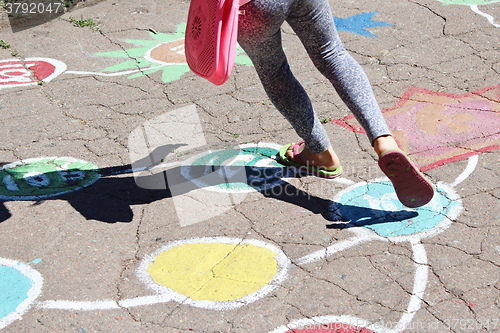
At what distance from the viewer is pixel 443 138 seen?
120 inches

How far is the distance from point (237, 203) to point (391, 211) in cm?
79

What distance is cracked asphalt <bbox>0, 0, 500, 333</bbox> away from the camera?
200cm

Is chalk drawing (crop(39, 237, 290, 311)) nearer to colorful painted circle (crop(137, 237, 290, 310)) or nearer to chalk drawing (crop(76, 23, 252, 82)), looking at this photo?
colorful painted circle (crop(137, 237, 290, 310))

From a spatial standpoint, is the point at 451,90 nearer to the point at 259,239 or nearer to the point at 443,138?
the point at 443,138

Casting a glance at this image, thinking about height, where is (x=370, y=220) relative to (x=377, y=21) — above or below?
below

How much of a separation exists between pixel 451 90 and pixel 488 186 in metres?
1.13

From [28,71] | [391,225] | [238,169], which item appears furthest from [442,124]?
[28,71]

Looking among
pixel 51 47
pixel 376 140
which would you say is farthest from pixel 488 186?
pixel 51 47

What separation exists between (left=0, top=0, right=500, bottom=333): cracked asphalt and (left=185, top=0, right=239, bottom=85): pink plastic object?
2.63 ft

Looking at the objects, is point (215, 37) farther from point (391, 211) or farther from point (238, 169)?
point (391, 211)

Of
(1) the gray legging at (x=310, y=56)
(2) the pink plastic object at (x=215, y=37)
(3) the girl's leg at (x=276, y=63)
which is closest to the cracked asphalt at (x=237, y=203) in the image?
(3) the girl's leg at (x=276, y=63)

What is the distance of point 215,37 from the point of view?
2014 mm

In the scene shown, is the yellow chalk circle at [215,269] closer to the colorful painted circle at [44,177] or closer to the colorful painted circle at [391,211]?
the colorful painted circle at [391,211]

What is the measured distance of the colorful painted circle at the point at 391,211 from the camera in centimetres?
238
